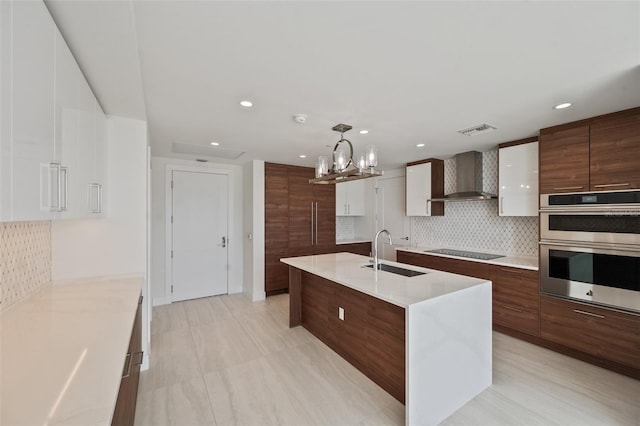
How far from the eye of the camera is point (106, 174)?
89.7 inches

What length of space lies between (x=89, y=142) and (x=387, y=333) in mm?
2552

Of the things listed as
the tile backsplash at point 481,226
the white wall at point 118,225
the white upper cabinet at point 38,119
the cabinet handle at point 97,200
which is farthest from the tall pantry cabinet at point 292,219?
the white upper cabinet at point 38,119

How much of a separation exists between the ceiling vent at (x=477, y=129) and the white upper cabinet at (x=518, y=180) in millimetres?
717

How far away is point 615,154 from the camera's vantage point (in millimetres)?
2434

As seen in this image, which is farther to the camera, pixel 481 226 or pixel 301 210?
pixel 301 210

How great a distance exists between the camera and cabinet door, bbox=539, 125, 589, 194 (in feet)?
8.59

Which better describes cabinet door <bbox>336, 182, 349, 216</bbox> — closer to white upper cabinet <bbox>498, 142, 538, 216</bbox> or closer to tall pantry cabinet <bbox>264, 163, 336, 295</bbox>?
tall pantry cabinet <bbox>264, 163, 336, 295</bbox>

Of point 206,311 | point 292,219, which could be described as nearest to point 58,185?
point 206,311

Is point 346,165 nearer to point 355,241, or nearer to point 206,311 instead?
point 206,311

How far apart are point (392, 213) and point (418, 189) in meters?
0.95

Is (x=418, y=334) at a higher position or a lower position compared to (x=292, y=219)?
lower

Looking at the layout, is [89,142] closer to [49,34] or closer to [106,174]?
[106,174]

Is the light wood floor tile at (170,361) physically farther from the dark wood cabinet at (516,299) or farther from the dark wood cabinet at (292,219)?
the dark wood cabinet at (516,299)

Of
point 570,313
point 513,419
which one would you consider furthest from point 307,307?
point 570,313
